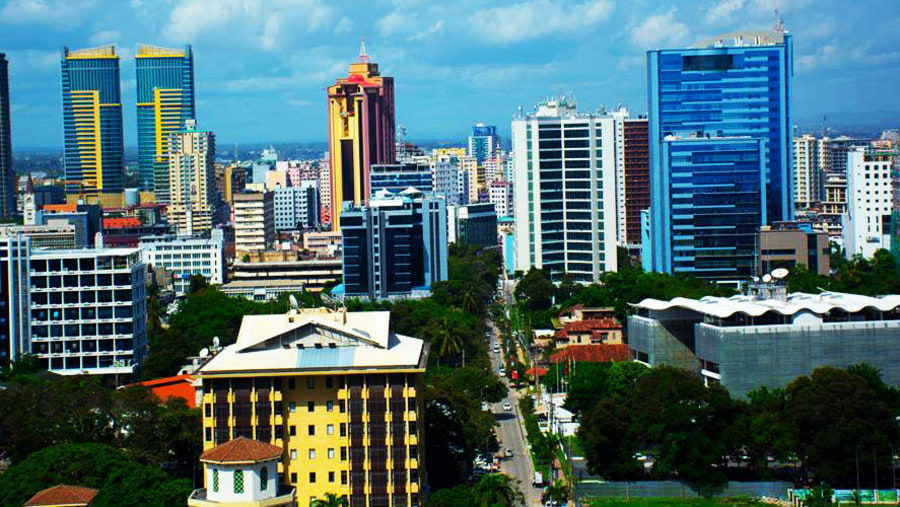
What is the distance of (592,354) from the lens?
51781mm

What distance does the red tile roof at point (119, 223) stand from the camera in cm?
10550

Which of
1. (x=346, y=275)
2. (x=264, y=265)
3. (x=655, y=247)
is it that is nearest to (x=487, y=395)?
(x=346, y=275)

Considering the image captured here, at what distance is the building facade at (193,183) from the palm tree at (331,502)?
8704 cm

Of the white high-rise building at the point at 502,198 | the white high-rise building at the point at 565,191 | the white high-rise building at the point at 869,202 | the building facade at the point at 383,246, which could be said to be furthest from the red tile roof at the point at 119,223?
the white high-rise building at the point at 869,202

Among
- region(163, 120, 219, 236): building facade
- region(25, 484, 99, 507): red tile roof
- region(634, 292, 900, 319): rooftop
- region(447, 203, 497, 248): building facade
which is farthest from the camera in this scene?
region(163, 120, 219, 236): building facade

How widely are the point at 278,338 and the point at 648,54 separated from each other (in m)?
48.4

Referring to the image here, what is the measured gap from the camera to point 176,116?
156 metres

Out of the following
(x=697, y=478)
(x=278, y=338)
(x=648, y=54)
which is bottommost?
(x=697, y=478)

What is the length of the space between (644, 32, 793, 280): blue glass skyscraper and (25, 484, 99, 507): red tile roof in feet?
170

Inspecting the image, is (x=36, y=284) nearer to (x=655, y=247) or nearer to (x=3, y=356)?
(x=3, y=356)

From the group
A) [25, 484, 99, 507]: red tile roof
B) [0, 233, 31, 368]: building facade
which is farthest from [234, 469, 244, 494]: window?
[0, 233, 31, 368]: building facade

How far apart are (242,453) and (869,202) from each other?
7199 centimetres

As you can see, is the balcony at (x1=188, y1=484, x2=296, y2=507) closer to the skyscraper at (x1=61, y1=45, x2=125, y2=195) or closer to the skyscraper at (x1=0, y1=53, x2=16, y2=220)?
the skyscraper at (x1=0, y1=53, x2=16, y2=220)

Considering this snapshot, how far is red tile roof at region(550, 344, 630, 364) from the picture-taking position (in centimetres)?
5109
